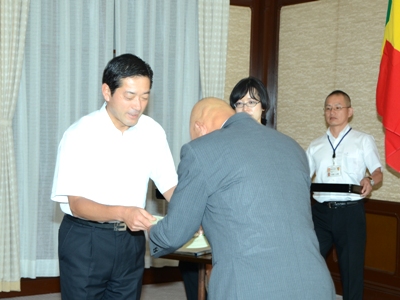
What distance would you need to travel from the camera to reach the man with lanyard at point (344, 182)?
15.7ft

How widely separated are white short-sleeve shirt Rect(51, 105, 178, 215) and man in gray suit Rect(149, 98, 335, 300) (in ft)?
1.97

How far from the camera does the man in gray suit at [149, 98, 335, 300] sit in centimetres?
194

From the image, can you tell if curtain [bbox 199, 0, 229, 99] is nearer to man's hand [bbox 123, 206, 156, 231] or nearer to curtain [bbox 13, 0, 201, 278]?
curtain [bbox 13, 0, 201, 278]

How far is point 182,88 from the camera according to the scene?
577cm

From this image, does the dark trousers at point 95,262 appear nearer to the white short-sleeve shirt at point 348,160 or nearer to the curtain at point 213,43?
the white short-sleeve shirt at point 348,160

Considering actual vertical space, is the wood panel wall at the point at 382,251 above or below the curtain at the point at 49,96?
below

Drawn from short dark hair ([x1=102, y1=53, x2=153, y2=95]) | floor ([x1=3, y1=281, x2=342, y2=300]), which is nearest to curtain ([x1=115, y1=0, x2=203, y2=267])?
floor ([x1=3, y1=281, x2=342, y2=300])

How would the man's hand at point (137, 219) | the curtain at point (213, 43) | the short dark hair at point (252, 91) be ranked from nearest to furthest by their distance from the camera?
the man's hand at point (137, 219), the short dark hair at point (252, 91), the curtain at point (213, 43)

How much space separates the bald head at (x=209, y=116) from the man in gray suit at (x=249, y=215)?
125 millimetres

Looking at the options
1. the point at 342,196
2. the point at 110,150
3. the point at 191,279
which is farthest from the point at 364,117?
the point at 110,150

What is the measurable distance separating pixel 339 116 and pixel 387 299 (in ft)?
5.80

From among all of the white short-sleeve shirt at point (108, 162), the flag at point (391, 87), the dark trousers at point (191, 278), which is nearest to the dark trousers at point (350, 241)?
the flag at point (391, 87)

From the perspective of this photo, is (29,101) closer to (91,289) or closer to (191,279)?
(191,279)

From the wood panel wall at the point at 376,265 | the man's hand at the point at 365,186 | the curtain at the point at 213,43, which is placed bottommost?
the wood panel wall at the point at 376,265
